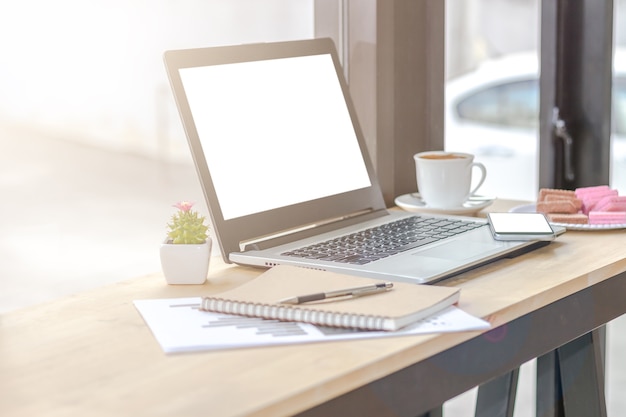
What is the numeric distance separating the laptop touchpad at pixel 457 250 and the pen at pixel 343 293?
19 centimetres

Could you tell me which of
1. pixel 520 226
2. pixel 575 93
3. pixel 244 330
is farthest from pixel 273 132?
pixel 575 93

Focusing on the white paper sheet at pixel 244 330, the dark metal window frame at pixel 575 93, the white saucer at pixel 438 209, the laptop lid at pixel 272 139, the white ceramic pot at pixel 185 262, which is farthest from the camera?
the dark metal window frame at pixel 575 93

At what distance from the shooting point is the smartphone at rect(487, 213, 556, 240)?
139 centimetres

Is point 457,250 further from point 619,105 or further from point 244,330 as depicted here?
point 619,105

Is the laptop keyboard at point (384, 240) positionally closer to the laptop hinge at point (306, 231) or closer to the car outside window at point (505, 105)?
the laptop hinge at point (306, 231)

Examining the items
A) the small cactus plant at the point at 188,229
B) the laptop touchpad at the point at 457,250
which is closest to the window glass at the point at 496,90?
the laptop touchpad at the point at 457,250

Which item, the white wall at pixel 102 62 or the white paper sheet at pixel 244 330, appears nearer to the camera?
the white paper sheet at pixel 244 330

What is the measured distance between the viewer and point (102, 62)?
1.40 metres

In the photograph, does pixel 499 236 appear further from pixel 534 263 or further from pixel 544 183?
pixel 544 183

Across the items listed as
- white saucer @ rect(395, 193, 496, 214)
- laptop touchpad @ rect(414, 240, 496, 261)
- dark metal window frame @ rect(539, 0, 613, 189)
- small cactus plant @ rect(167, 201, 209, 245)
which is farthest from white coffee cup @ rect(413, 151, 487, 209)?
dark metal window frame @ rect(539, 0, 613, 189)

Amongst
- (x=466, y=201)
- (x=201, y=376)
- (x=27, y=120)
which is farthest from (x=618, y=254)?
(x=27, y=120)

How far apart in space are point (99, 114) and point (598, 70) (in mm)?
1397

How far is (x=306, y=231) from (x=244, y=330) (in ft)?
1.50

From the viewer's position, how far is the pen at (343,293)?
1.08 m
